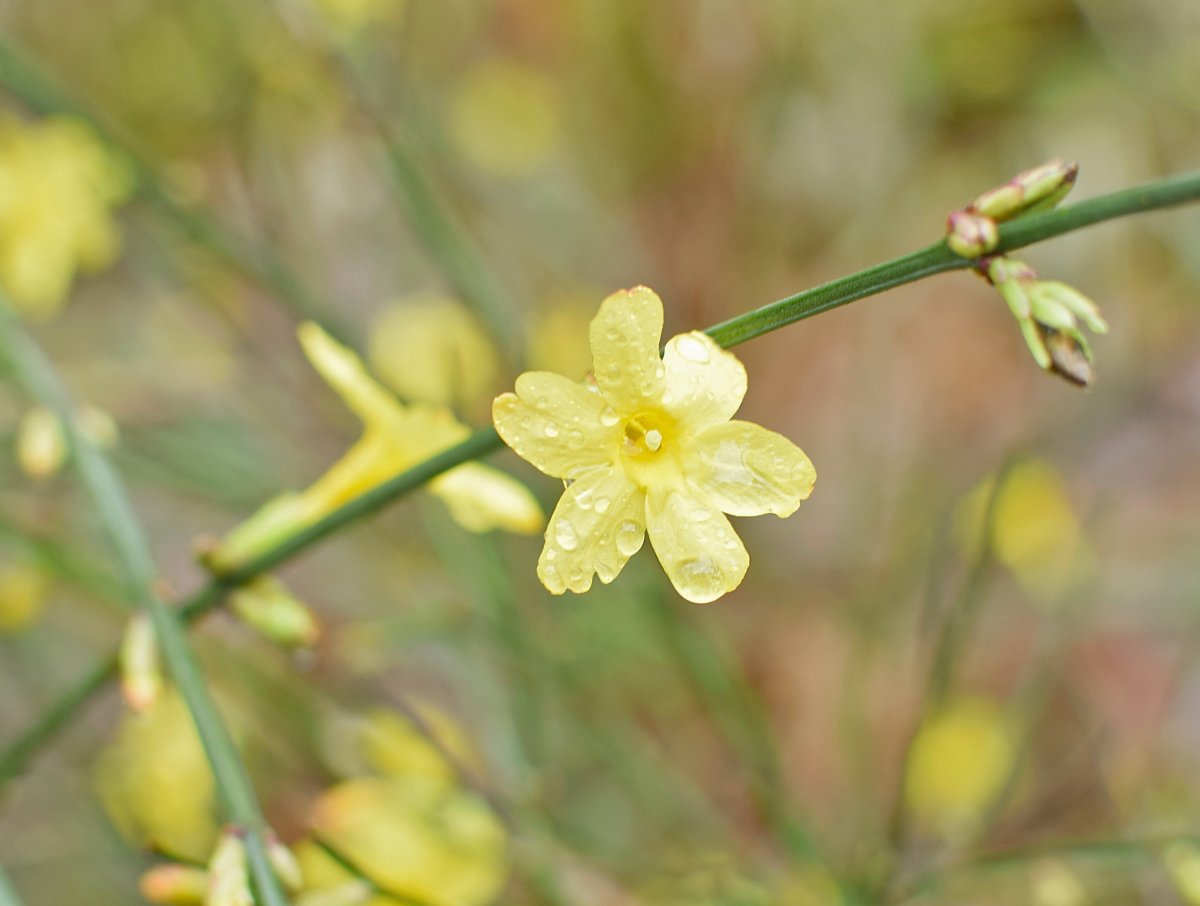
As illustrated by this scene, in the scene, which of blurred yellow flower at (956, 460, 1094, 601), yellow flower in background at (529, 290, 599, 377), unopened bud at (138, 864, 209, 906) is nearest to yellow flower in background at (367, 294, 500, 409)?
yellow flower in background at (529, 290, 599, 377)

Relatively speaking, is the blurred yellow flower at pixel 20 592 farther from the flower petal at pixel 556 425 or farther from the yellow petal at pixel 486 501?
the flower petal at pixel 556 425

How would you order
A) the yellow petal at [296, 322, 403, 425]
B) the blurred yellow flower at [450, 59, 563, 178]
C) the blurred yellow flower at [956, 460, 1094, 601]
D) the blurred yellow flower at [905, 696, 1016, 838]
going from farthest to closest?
the blurred yellow flower at [450, 59, 563, 178], the blurred yellow flower at [905, 696, 1016, 838], the blurred yellow flower at [956, 460, 1094, 601], the yellow petal at [296, 322, 403, 425]

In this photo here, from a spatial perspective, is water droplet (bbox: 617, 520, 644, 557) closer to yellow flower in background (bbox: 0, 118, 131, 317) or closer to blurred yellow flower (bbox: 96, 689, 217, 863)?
blurred yellow flower (bbox: 96, 689, 217, 863)

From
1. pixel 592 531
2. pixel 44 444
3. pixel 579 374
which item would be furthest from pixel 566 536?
pixel 579 374

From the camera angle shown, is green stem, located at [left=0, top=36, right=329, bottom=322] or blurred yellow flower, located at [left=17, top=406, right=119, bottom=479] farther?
green stem, located at [left=0, top=36, right=329, bottom=322]

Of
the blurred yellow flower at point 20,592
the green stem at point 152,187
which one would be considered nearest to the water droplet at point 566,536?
the green stem at point 152,187

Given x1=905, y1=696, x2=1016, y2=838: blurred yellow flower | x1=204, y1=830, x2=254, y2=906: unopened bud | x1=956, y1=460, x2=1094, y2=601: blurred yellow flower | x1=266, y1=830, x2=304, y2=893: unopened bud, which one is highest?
x1=956, y1=460, x2=1094, y2=601: blurred yellow flower

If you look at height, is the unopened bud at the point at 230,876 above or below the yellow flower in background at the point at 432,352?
below
